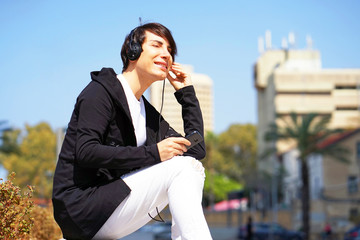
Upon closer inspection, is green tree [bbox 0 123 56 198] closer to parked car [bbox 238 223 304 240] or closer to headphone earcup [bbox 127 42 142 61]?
parked car [bbox 238 223 304 240]

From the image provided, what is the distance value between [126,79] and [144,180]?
674 mm

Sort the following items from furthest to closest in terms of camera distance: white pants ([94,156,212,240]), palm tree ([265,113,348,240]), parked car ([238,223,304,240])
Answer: parked car ([238,223,304,240])
palm tree ([265,113,348,240])
white pants ([94,156,212,240])

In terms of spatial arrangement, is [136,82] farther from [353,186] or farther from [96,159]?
[353,186]

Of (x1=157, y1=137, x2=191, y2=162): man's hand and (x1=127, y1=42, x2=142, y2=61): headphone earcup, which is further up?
(x1=127, y1=42, x2=142, y2=61): headphone earcup

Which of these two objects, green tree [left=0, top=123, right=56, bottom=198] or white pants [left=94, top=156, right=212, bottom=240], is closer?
white pants [left=94, top=156, right=212, bottom=240]

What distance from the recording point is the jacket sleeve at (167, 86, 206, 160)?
369 centimetres

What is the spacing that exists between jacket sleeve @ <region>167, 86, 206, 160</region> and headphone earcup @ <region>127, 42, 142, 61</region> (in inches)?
20.6

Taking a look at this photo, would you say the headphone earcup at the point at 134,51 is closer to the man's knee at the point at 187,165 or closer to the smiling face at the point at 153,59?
the smiling face at the point at 153,59

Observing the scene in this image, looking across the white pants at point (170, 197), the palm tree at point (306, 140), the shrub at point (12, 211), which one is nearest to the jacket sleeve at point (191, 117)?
the white pants at point (170, 197)

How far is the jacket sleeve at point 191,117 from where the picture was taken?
12.1 ft

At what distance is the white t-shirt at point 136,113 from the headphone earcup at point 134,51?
0.11 m

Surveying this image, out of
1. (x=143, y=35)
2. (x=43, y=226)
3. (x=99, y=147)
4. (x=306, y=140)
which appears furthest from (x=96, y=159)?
(x=306, y=140)

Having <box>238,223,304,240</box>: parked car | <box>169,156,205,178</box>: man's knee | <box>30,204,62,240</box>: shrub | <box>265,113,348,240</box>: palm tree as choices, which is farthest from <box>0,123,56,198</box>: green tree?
<box>169,156,205,178</box>: man's knee

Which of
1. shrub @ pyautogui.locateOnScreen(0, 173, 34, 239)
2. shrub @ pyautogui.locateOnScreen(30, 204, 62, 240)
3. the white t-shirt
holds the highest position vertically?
the white t-shirt
